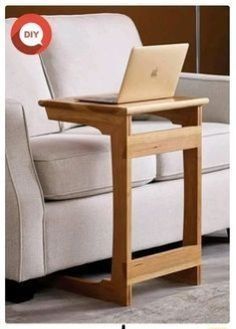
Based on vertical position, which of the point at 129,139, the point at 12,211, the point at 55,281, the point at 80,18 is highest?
the point at 80,18

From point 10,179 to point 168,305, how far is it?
19.7 inches

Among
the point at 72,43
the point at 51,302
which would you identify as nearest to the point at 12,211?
the point at 51,302

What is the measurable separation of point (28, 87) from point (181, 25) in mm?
1659

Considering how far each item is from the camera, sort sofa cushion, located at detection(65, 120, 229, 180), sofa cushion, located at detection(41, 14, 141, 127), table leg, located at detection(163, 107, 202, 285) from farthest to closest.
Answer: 1. sofa cushion, located at detection(41, 14, 141, 127)
2. sofa cushion, located at detection(65, 120, 229, 180)
3. table leg, located at detection(163, 107, 202, 285)

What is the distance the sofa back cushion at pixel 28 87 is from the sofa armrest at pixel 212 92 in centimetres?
51

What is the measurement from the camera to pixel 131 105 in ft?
7.06

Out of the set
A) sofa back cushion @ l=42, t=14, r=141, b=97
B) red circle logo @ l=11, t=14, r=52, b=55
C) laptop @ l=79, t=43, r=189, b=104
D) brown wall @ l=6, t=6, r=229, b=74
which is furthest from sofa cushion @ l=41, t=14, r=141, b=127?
brown wall @ l=6, t=6, r=229, b=74

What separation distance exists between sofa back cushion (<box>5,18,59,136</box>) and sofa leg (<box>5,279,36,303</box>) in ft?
1.55

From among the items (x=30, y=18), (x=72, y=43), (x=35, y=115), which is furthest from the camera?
(x=72, y=43)

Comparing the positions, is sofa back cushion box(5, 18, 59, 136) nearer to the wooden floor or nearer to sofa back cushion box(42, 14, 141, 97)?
sofa back cushion box(42, 14, 141, 97)

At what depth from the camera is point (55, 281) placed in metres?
2.43

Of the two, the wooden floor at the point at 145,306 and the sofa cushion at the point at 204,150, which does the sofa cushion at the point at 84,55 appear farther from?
the wooden floor at the point at 145,306

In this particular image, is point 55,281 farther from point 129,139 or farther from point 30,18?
point 30,18

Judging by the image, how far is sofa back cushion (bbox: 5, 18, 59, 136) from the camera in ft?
8.39
